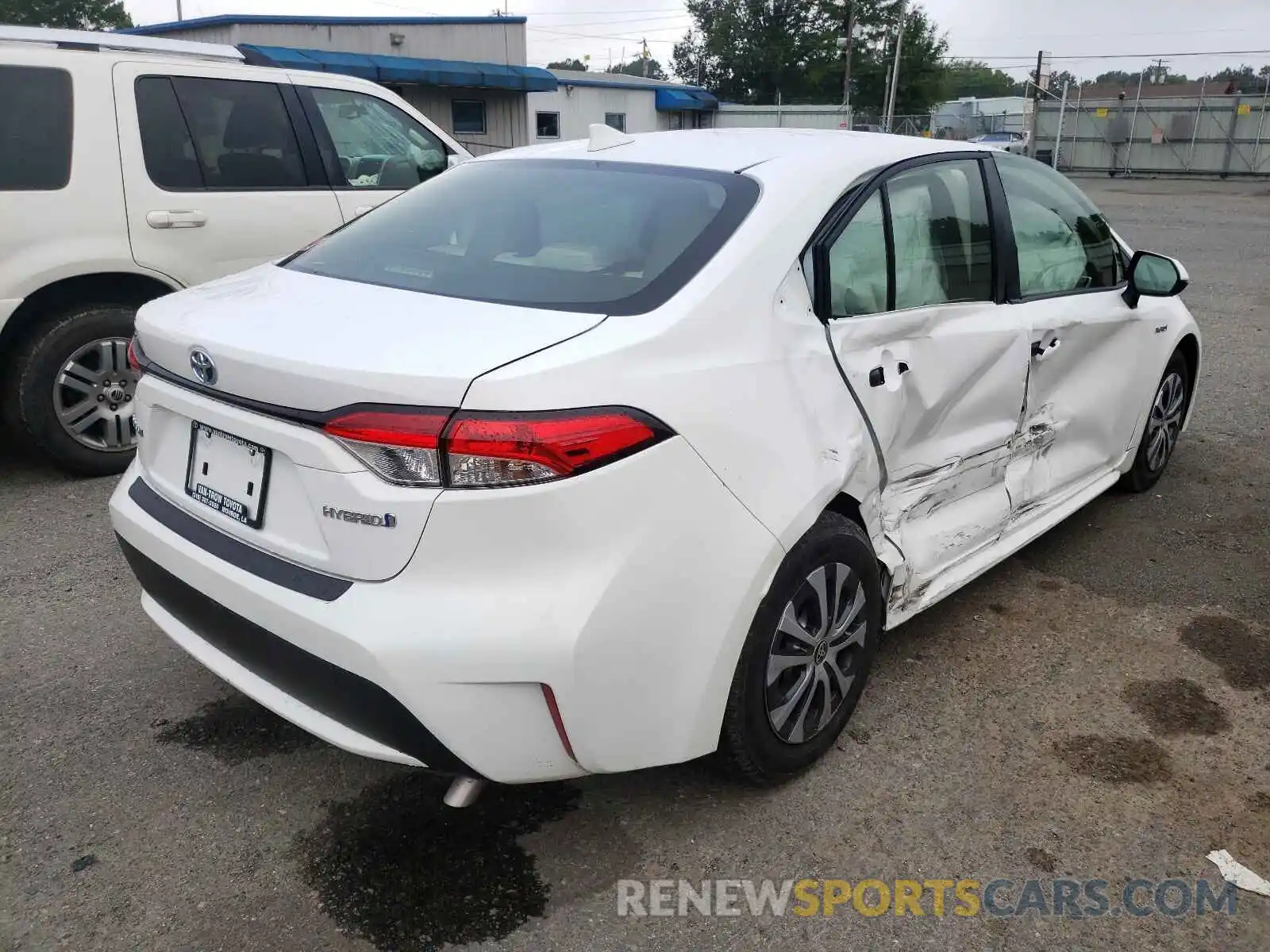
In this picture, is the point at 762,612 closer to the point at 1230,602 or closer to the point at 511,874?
the point at 511,874

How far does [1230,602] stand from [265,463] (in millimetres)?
3460

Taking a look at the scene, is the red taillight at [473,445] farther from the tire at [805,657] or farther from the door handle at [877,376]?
the door handle at [877,376]

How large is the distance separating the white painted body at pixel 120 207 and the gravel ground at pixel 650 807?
158 centimetres

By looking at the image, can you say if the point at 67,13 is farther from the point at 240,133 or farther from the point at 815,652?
the point at 815,652

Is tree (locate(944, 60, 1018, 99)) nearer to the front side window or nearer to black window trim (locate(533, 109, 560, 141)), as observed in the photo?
black window trim (locate(533, 109, 560, 141))

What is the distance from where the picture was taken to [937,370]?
9.91ft

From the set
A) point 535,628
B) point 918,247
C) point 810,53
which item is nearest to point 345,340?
point 535,628

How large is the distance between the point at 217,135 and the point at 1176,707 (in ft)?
15.9

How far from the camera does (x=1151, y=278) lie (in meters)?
4.16

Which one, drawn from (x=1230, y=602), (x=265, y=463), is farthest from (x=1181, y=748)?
(x=265, y=463)

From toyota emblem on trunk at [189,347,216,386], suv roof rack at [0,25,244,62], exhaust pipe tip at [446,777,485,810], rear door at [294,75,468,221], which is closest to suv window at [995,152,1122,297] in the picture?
exhaust pipe tip at [446,777,485,810]

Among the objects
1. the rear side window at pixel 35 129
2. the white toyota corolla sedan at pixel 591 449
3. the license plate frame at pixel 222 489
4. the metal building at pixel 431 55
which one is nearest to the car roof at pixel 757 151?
the white toyota corolla sedan at pixel 591 449

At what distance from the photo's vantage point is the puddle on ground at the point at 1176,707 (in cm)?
305

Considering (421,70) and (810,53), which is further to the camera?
(810,53)
